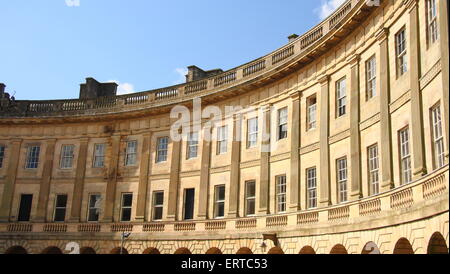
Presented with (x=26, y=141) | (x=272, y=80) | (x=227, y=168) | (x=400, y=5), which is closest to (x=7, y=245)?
(x=26, y=141)

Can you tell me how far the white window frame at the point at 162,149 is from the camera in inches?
1378

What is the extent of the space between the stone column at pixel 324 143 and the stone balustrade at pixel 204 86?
228cm

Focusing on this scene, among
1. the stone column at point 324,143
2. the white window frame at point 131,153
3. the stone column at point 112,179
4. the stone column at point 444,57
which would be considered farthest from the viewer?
the white window frame at point 131,153

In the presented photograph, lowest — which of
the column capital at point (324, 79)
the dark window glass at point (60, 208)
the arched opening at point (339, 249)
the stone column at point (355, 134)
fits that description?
the arched opening at point (339, 249)

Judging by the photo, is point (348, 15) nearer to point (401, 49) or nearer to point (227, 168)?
point (401, 49)

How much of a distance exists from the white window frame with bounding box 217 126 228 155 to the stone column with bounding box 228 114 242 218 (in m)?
0.85

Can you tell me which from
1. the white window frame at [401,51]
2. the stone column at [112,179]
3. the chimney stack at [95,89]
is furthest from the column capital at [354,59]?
the chimney stack at [95,89]

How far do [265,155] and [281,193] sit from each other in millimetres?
2496

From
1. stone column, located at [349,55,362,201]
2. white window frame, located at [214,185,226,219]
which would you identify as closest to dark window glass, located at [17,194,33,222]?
white window frame, located at [214,185,226,219]

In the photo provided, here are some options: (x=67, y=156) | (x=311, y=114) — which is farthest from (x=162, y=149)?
(x=311, y=114)

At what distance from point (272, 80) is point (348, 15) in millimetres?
7173

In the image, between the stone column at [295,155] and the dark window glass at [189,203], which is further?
the dark window glass at [189,203]

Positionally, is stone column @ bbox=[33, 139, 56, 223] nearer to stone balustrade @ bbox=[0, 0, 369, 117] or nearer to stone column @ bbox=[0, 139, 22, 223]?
stone column @ bbox=[0, 139, 22, 223]

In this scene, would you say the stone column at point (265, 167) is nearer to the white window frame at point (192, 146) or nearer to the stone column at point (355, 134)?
the white window frame at point (192, 146)
